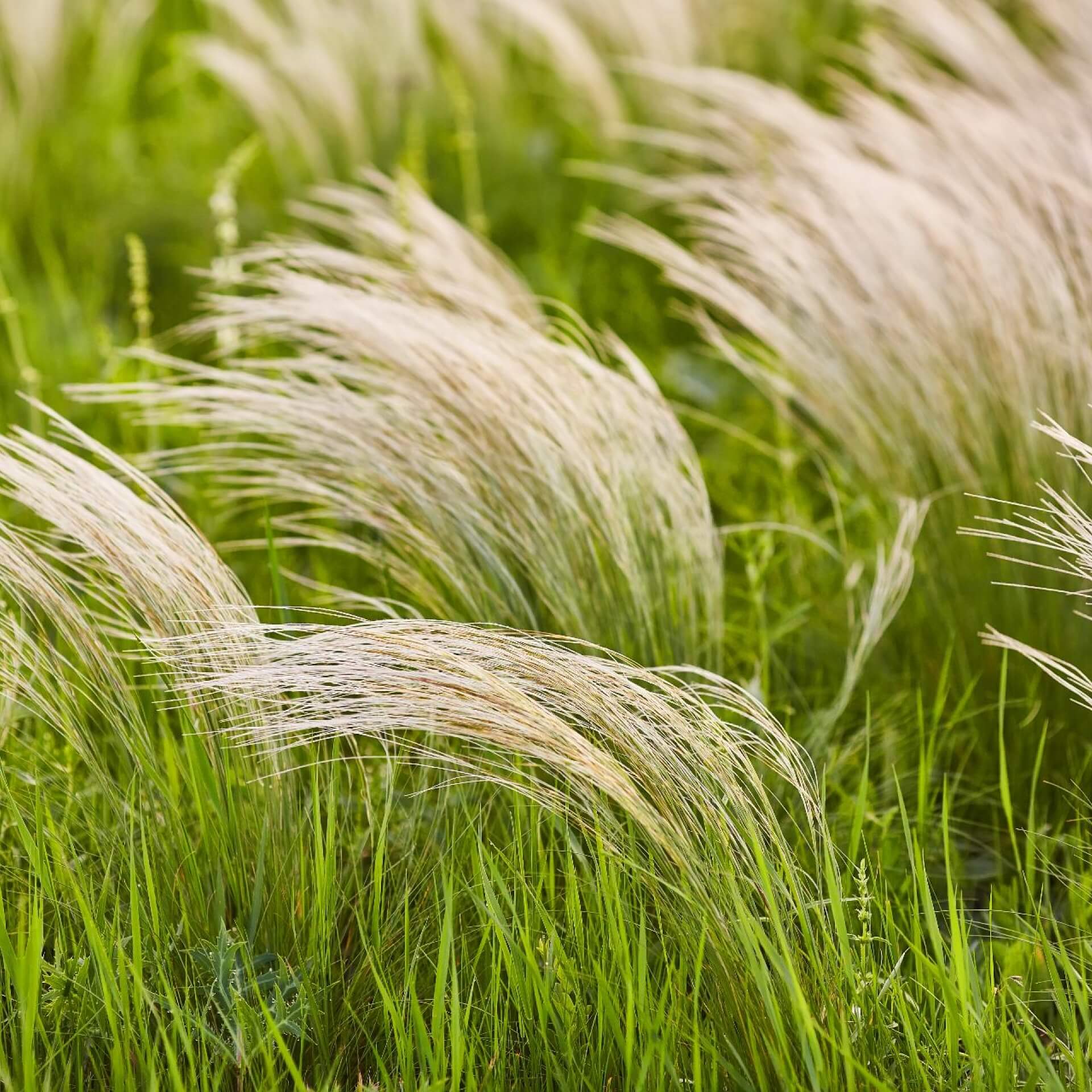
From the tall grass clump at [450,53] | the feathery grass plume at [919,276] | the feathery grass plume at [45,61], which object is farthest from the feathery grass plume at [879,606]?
the feathery grass plume at [45,61]

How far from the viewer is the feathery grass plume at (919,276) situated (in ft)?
5.90

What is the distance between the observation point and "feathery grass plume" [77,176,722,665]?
1.60 meters

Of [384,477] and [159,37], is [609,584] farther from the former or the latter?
[159,37]

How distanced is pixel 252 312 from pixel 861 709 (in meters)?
0.99

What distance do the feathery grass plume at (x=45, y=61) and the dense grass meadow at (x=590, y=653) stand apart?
2.18 ft

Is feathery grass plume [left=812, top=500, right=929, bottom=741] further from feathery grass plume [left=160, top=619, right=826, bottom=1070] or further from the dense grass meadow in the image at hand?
feathery grass plume [left=160, top=619, right=826, bottom=1070]

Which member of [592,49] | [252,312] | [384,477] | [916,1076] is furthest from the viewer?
[592,49]

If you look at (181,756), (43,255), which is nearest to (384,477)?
(181,756)

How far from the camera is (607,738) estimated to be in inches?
50.0

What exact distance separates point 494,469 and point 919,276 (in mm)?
716

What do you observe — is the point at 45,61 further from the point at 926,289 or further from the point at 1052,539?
the point at 1052,539

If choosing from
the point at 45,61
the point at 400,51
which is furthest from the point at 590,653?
the point at 45,61

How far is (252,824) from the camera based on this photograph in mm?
1353

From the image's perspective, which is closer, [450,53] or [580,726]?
[580,726]
